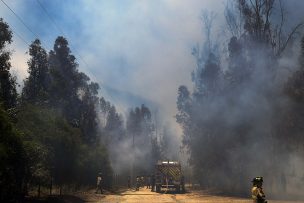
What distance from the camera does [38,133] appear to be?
20422 mm

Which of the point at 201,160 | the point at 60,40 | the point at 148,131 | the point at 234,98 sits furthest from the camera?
the point at 148,131

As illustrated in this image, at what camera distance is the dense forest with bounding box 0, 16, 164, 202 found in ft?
53.4

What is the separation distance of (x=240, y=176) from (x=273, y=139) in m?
6.16

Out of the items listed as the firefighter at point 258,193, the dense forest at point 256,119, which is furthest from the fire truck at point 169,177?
the firefighter at point 258,193

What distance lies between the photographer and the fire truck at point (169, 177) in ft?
113

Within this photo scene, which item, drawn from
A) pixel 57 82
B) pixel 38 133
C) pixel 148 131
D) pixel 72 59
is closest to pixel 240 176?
pixel 38 133

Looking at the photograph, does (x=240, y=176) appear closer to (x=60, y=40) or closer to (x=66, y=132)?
(x=66, y=132)

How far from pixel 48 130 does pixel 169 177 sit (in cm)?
1596

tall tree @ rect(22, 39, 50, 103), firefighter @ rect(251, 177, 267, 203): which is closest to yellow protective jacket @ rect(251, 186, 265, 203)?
firefighter @ rect(251, 177, 267, 203)

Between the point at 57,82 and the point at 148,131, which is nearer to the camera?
the point at 57,82

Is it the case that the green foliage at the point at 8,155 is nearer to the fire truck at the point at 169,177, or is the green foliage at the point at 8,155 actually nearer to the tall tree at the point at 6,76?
the tall tree at the point at 6,76

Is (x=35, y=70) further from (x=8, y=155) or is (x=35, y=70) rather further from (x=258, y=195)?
(x=258, y=195)

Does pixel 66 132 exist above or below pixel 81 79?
below

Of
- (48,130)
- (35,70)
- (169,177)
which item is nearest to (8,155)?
(48,130)
